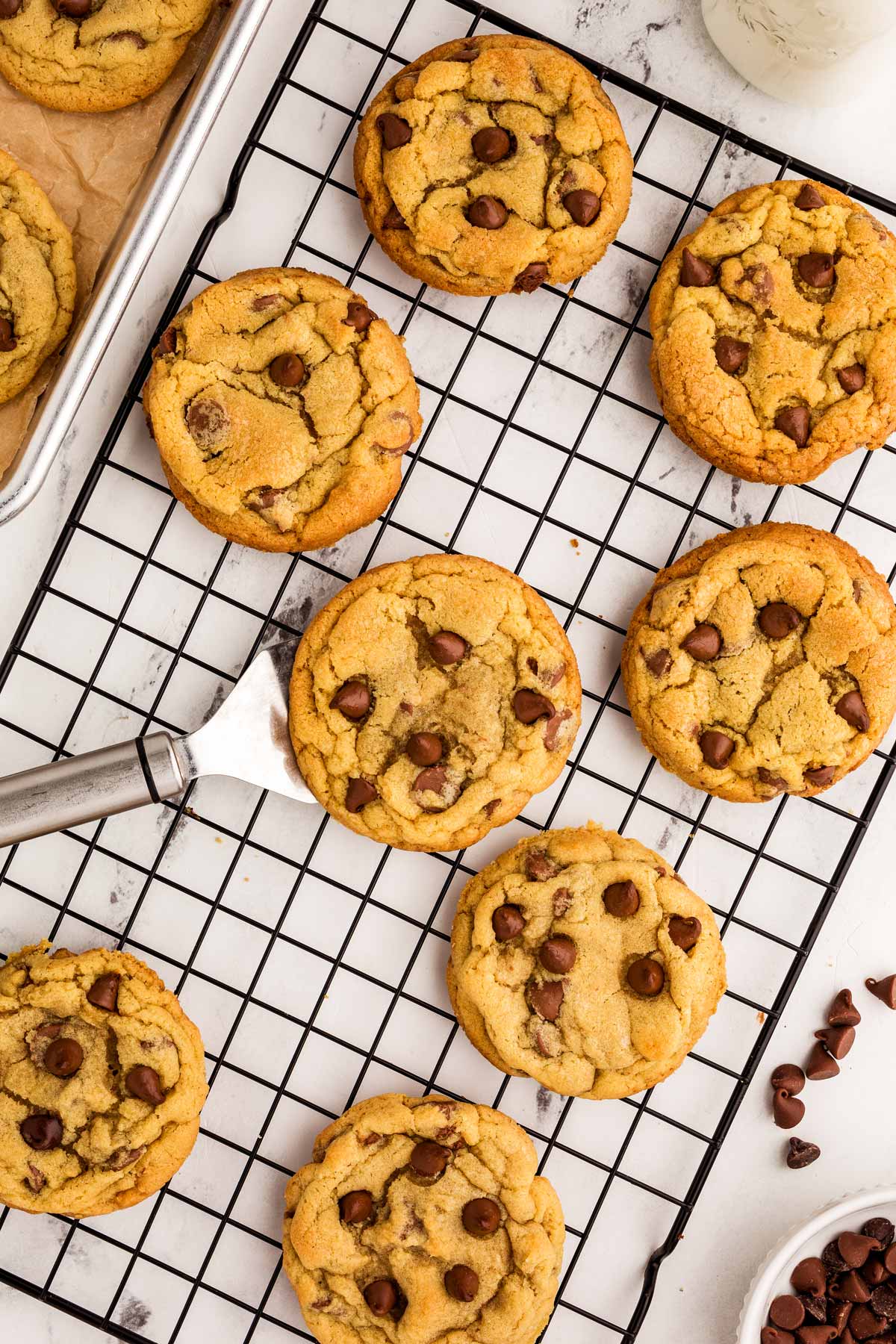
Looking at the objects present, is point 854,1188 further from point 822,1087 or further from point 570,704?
→ point 570,704

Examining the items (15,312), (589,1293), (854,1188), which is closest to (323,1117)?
(589,1293)

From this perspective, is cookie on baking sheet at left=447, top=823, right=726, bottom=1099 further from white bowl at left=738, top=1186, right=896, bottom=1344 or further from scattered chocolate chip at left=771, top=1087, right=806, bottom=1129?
white bowl at left=738, top=1186, right=896, bottom=1344

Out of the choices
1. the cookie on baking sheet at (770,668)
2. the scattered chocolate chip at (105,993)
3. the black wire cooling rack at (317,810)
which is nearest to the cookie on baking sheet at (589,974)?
the black wire cooling rack at (317,810)

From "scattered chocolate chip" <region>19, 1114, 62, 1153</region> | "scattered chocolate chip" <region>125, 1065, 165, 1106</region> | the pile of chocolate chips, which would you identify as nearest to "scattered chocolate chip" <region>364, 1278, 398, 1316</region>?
"scattered chocolate chip" <region>125, 1065, 165, 1106</region>

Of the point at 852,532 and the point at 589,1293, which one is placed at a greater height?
the point at 852,532

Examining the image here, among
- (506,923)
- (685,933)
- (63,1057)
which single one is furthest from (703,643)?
(63,1057)

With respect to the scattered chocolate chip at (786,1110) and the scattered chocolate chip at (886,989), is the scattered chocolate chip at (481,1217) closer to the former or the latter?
the scattered chocolate chip at (786,1110)
